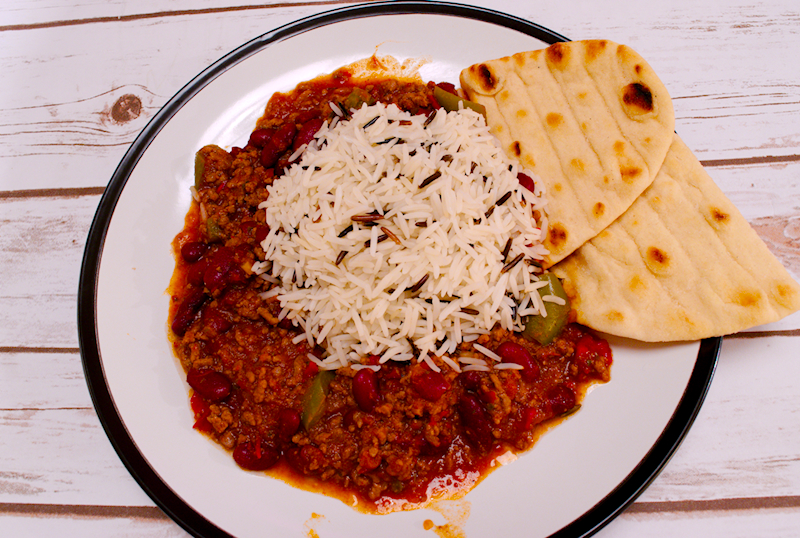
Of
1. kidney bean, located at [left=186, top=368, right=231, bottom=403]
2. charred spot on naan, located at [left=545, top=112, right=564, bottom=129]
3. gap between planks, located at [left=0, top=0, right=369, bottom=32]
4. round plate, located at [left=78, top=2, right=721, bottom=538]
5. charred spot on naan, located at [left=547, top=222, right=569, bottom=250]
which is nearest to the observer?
round plate, located at [left=78, top=2, right=721, bottom=538]

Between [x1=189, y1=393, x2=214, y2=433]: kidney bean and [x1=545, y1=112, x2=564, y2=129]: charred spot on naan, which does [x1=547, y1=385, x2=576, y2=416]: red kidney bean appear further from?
[x1=189, y1=393, x2=214, y2=433]: kidney bean

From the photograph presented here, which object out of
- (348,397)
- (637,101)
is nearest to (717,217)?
(637,101)

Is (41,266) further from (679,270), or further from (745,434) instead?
(745,434)

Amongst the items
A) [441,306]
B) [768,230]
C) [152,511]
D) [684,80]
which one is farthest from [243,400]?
[684,80]

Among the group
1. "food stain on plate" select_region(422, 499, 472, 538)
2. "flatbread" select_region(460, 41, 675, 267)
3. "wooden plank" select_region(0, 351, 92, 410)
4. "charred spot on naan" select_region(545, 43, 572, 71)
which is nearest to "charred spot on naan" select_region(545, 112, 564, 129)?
"flatbread" select_region(460, 41, 675, 267)

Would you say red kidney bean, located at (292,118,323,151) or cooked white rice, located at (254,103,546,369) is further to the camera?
red kidney bean, located at (292,118,323,151)

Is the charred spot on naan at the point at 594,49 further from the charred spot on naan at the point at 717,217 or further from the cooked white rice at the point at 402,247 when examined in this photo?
the charred spot on naan at the point at 717,217
